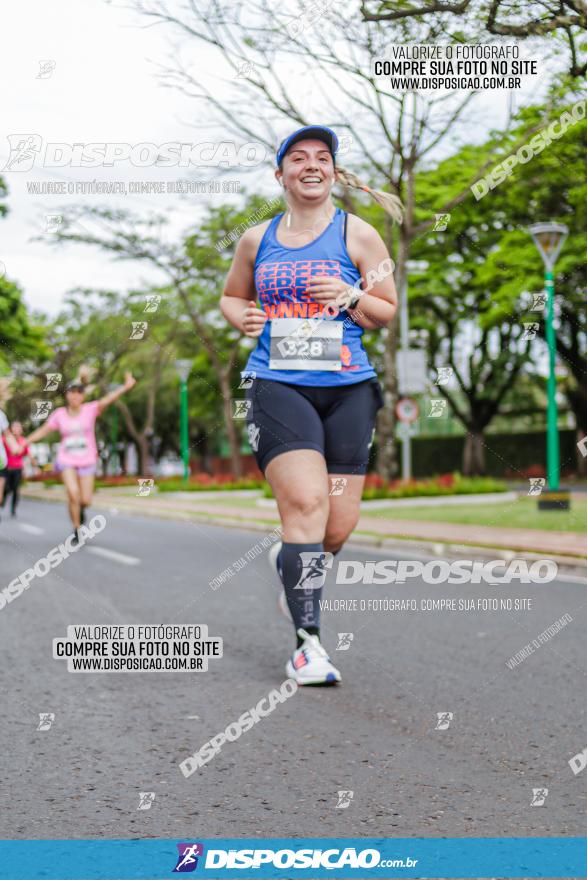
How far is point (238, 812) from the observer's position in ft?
9.64

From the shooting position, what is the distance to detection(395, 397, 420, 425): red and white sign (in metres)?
18.9

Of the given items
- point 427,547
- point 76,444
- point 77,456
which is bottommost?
point 427,547

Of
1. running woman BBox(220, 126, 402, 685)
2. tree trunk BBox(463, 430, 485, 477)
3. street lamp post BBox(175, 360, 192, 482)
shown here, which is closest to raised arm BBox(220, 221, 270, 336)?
running woman BBox(220, 126, 402, 685)

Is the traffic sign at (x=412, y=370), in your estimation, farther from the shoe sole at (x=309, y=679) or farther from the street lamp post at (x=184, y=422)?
the shoe sole at (x=309, y=679)

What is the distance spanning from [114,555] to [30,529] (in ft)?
17.8

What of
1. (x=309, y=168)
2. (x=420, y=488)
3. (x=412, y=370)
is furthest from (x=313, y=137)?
(x=420, y=488)

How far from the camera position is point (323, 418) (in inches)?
149

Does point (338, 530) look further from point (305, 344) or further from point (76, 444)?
point (76, 444)

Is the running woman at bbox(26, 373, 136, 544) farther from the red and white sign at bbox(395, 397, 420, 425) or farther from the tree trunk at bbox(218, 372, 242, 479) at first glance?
the red and white sign at bbox(395, 397, 420, 425)

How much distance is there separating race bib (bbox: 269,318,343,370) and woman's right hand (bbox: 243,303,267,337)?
0.07 m

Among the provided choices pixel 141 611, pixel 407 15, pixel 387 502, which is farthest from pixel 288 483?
pixel 387 502

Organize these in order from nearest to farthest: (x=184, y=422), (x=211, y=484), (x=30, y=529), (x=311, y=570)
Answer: (x=311, y=570), (x=184, y=422), (x=30, y=529), (x=211, y=484)

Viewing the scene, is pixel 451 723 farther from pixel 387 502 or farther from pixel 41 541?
pixel 387 502

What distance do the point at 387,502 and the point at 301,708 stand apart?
46.4 feet
